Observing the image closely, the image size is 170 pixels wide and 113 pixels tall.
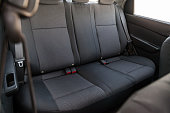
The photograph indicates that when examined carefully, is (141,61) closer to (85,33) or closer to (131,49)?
(131,49)

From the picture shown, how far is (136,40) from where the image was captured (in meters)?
2.09

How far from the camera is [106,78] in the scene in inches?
54.4

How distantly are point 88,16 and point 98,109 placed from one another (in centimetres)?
106

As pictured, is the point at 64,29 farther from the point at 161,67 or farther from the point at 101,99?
the point at 161,67

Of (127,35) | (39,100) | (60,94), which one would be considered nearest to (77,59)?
(60,94)

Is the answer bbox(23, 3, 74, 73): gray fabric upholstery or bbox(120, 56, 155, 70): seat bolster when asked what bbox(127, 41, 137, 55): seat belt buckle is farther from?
bbox(23, 3, 74, 73): gray fabric upholstery

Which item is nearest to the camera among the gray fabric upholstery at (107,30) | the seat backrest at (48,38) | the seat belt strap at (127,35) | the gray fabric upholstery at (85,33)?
the seat backrest at (48,38)

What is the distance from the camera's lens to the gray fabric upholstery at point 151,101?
1.03 ft

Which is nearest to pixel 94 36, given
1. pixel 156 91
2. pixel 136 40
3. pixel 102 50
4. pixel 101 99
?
pixel 102 50

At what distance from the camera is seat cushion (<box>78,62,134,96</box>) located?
124cm

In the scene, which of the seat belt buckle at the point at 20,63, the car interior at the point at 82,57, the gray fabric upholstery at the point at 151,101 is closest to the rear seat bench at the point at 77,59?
the car interior at the point at 82,57

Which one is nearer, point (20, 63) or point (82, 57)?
point (20, 63)

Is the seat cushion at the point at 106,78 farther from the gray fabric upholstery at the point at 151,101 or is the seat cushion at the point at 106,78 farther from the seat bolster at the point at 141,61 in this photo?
the gray fabric upholstery at the point at 151,101

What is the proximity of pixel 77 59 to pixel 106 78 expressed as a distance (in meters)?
0.40
